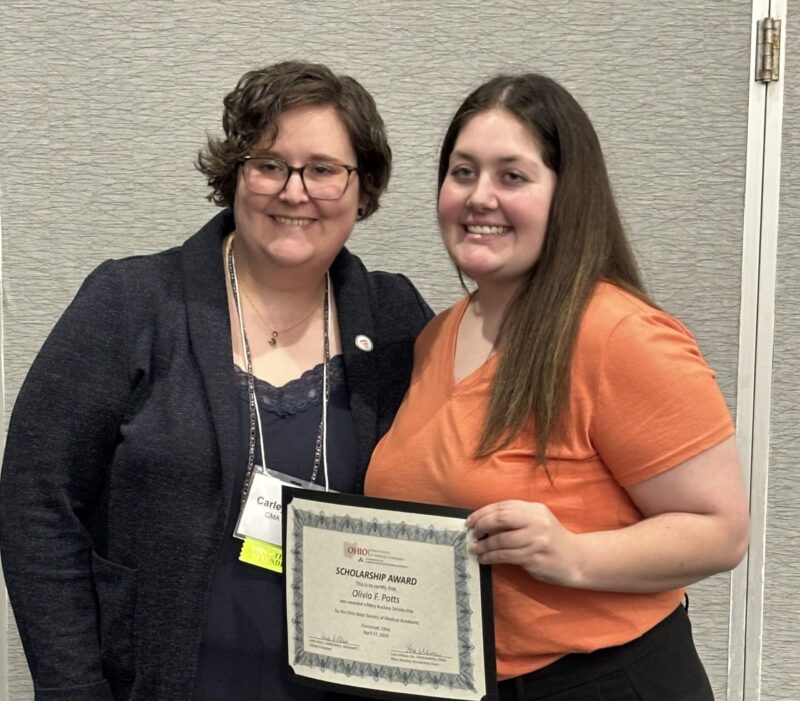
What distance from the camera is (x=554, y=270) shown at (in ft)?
3.98

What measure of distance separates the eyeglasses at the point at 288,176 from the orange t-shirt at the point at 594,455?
35 cm

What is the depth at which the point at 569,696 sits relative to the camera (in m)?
1.16

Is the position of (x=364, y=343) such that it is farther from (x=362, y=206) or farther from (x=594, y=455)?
(x=594, y=455)

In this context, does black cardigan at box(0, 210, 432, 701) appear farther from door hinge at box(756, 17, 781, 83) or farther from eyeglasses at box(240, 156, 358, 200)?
door hinge at box(756, 17, 781, 83)

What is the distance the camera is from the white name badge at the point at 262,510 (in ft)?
4.22

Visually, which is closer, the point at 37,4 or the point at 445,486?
the point at 445,486

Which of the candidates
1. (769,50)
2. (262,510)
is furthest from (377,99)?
(262,510)

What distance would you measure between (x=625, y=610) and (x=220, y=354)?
645 millimetres

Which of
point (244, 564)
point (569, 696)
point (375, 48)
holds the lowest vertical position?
point (569, 696)

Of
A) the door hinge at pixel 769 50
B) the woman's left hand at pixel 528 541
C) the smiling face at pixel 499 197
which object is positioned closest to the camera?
the woman's left hand at pixel 528 541

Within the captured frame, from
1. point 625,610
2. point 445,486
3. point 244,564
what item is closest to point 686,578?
point 625,610

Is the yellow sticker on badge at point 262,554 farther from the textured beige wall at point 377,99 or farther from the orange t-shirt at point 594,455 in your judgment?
the textured beige wall at point 377,99

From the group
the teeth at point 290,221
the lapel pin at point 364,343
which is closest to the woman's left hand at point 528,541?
the lapel pin at point 364,343

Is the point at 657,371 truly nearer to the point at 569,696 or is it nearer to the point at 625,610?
the point at 625,610
